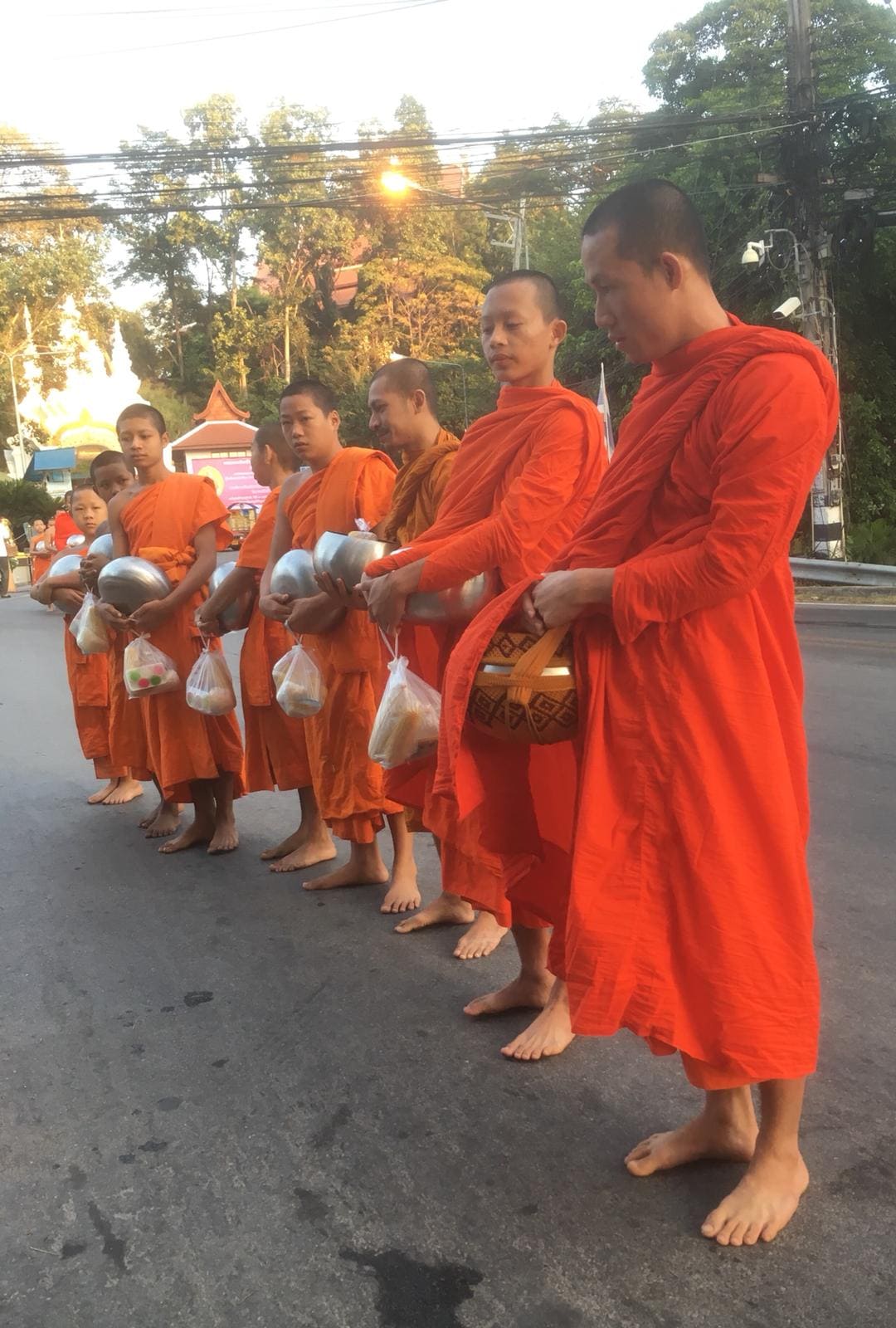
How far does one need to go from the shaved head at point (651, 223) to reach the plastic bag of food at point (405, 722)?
1.33m

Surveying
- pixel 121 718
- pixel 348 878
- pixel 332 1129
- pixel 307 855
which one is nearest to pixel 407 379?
pixel 348 878

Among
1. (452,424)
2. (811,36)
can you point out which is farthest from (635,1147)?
(452,424)

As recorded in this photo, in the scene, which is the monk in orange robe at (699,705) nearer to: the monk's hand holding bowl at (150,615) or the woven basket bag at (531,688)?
the woven basket bag at (531,688)

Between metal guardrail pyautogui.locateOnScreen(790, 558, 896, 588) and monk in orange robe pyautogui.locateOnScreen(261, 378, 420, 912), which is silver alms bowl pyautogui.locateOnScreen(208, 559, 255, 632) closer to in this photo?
monk in orange robe pyautogui.locateOnScreen(261, 378, 420, 912)

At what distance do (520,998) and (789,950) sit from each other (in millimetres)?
1173

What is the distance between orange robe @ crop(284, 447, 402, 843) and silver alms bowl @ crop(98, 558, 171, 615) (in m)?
0.85

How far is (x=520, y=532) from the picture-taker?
2760mm

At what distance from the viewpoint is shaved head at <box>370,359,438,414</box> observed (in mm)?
3568

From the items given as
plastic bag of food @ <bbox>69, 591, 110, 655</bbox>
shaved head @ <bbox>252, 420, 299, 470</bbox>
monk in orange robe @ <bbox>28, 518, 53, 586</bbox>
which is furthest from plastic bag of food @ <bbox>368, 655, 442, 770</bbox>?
monk in orange robe @ <bbox>28, 518, 53, 586</bbox>

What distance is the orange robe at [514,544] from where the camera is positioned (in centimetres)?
259

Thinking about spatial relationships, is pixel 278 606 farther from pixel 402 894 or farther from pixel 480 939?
pixel 480 939

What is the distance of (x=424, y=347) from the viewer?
120 feet

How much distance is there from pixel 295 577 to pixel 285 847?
4.43 feet

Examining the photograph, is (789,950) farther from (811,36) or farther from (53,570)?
(811,36)
